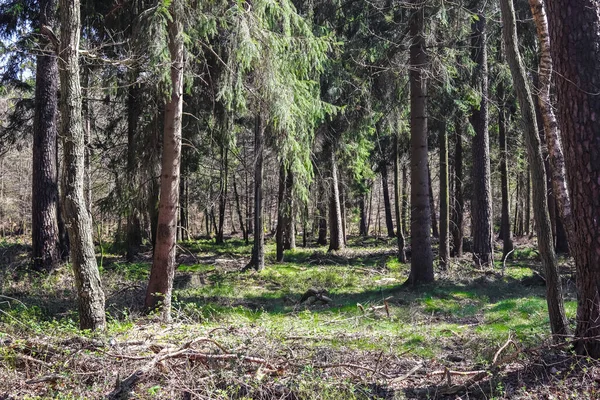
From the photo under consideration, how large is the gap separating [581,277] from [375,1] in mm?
10232

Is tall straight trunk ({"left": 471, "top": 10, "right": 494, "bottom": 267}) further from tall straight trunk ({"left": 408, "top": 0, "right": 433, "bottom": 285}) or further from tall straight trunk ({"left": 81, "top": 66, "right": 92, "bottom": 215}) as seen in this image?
tall straight trunk ({"left": 81, "top": 66, "right": 92, "bottom": 215})

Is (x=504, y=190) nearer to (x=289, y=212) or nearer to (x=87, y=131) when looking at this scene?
(x=289, y=212)

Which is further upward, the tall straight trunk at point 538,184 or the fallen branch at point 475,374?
the tall straight trunk at point 538,184

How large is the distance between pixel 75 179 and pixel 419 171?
8312mm

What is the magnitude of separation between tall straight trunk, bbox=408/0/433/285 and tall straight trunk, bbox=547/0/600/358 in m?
7.22

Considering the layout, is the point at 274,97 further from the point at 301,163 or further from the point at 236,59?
the point at 301,163

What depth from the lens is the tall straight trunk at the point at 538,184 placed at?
554 centimetres

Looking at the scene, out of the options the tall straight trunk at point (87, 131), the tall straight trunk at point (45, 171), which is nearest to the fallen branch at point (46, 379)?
the tall straight trunk at point (87, 131)

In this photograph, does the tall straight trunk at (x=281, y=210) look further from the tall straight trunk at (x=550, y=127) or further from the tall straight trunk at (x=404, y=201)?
the tall straight trunk at (x=550, y=127)

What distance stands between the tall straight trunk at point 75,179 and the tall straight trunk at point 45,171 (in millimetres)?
7292

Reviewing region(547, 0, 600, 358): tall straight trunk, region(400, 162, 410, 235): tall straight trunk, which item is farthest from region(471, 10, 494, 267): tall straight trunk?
region(547, 0, 600, 358): tall straight trunk

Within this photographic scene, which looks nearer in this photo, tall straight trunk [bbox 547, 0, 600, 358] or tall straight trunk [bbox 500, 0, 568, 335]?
tall straight trunk [bbox 547, 0, 600, 358]

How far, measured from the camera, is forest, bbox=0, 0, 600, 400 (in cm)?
488

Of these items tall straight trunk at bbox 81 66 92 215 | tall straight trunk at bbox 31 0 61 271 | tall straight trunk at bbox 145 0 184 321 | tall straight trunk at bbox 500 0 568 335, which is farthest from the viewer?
tall straight trunk at bbox 31 0 61 271
